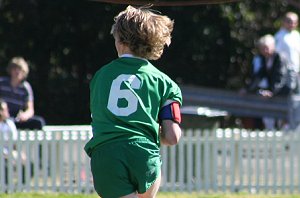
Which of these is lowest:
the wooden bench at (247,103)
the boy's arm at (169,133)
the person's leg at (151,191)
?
the wooden bench at (247,103)

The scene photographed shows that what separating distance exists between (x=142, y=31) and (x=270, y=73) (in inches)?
340

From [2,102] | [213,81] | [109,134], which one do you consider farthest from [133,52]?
[213,81]

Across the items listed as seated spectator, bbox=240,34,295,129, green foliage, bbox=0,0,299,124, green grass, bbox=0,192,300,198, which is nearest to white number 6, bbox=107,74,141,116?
green grass, bbox=0,192,300,198

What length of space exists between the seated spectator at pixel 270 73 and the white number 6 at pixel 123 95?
838 centimetres

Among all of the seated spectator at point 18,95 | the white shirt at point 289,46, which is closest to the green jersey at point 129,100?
the seated spectator at point 18,95

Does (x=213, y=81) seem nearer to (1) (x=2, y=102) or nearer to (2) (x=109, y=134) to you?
(1) (x=2, y=102)

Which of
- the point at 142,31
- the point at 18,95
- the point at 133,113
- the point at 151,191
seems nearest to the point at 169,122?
the point at 133,113

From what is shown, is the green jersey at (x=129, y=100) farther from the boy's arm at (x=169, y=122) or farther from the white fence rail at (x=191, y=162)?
the white fence rail at (x=191, y=162)

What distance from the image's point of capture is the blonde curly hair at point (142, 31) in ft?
16.5

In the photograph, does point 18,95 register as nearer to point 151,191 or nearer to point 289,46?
point 289,46

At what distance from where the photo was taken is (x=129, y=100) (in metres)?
5.04

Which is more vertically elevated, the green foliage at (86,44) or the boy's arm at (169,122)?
the boy's arm at (169,122)

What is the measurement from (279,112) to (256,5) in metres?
3.65

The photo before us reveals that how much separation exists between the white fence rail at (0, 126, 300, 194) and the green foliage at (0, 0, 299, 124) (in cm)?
508
